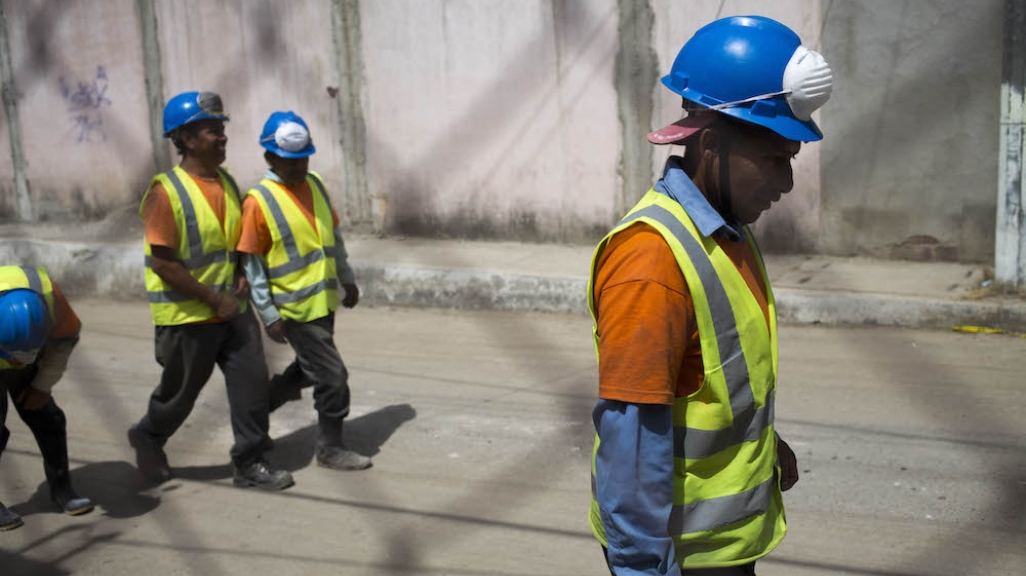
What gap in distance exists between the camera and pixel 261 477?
5492 mm

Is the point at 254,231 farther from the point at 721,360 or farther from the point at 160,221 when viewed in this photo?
the point at 721,360

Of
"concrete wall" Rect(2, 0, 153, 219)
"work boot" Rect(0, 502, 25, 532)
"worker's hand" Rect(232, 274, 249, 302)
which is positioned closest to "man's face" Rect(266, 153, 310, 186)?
"worker's hand" Rect(232, 274, 249, 302)

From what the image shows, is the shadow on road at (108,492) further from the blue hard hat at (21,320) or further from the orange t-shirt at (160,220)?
the blue hard hat at (21,320)

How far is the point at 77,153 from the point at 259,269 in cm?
803

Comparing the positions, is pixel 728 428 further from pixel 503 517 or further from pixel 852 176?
pixel 852 176

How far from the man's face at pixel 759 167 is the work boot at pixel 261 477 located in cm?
375

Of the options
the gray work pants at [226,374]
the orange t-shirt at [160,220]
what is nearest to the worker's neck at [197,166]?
the orange t-shirt at [160,220]

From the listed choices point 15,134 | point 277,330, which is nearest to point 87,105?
point 15,134

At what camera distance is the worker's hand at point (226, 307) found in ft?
17.5

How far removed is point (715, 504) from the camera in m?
2.29

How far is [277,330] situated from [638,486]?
3730 mm

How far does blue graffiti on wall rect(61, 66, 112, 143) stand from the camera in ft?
40.3

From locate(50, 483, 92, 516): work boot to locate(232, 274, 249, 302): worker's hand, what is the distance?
1.20m

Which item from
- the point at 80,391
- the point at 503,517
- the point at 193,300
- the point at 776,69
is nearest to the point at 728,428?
the point at 776,69
